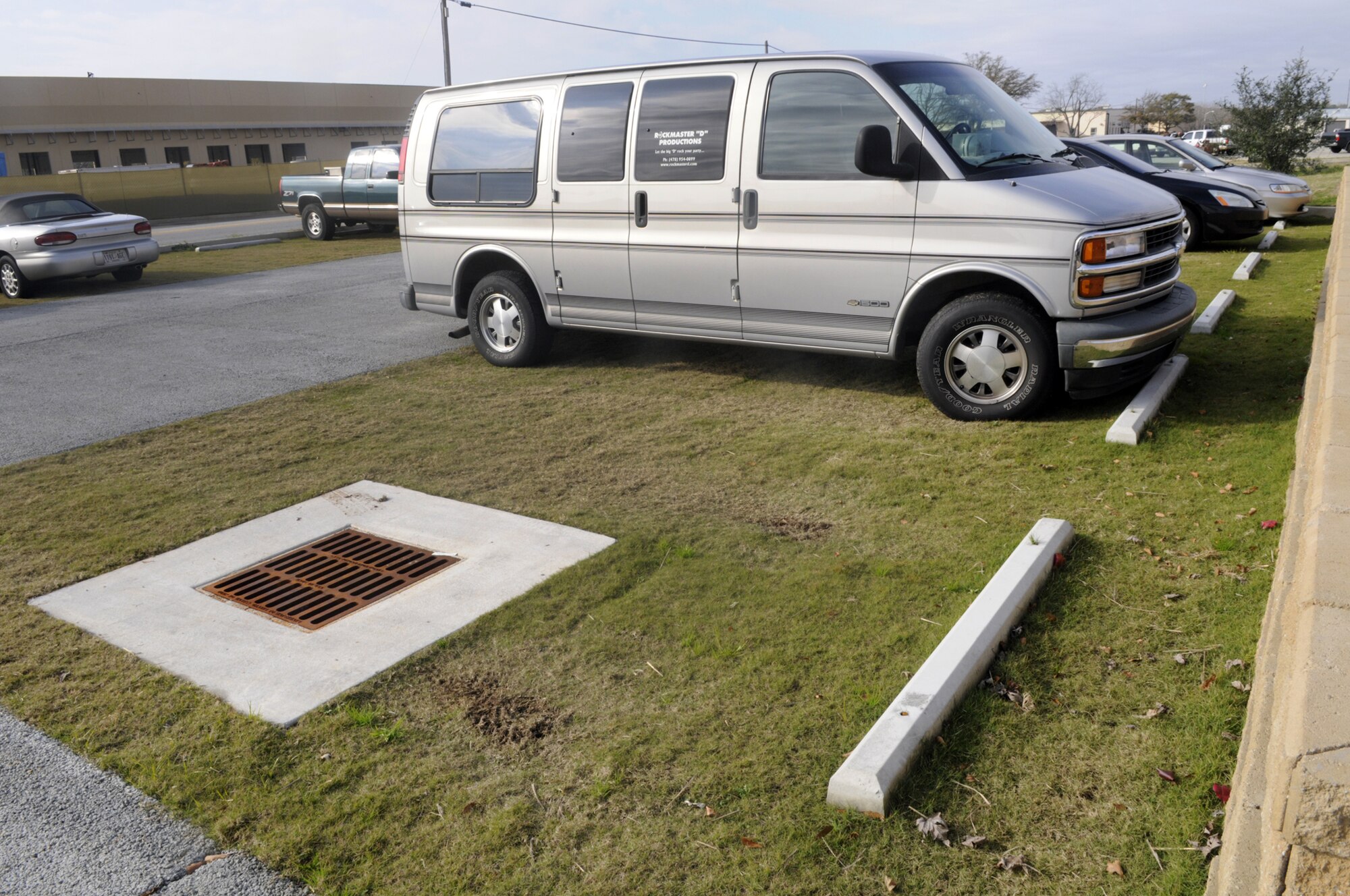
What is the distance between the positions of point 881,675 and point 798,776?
701 mm

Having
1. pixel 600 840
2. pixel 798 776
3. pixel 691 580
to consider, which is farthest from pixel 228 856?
pixel 691 580

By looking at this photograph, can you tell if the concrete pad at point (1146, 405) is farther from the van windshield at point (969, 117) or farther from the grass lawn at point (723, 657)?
the van windshield at point (969, 117)

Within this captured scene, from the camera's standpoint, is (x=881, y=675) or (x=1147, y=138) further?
(x=1147, y=138)

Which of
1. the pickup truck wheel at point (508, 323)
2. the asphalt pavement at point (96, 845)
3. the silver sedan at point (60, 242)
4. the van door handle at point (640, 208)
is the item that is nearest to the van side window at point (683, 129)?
the van door handle at point (640, 208)

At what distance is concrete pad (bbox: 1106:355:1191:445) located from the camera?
6062mm

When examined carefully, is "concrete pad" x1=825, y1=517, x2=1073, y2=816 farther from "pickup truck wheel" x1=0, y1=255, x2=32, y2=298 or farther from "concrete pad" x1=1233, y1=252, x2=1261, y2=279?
"pickup truck wheel" x1=0, y1=255, x2=32, y2=298

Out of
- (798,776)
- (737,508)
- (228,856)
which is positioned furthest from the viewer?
(737,508)

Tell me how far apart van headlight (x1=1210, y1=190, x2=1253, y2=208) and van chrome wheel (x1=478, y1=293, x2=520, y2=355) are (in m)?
10.3

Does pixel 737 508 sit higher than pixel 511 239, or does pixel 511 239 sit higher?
pixel 511 239

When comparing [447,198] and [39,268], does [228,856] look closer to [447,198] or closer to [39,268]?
[447,198]

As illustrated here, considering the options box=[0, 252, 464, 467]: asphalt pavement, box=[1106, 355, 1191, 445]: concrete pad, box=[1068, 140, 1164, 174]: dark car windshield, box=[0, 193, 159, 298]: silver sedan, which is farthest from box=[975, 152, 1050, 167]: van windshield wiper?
box=[0, 193, 159, 298]: silver sedan

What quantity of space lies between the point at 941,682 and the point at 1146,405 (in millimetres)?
3753

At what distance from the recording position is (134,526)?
562 centimetres

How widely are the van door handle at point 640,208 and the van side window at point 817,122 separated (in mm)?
1003
